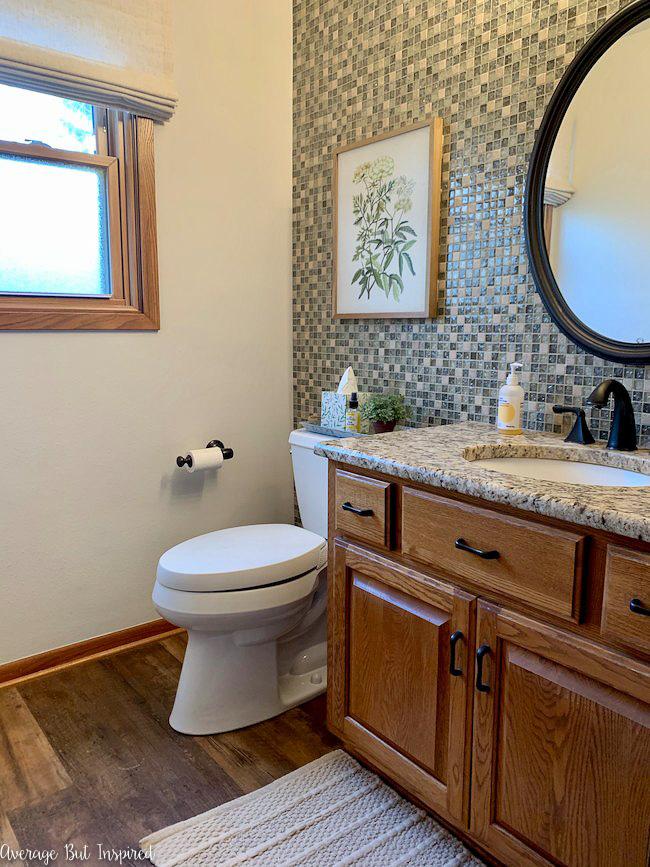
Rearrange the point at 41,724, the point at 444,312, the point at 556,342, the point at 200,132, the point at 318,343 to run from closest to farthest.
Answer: the point at 556,342 → the point at 41,724 → the point at 444,312 → the point at 200,132 → the point at 318,343

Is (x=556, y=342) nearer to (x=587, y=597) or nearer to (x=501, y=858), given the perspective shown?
(x=587, y=597)

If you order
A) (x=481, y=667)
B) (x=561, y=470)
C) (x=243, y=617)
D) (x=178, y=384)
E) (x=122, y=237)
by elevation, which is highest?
(x=122, y=237)

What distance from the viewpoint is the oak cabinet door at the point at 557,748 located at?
1.03 meters

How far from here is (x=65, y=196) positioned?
6.75ft

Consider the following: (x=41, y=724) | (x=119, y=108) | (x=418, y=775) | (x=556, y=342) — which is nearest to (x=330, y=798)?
(x=418, y=775)

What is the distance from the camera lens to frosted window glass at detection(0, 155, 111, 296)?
6.45 feet

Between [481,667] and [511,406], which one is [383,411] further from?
[481,667]

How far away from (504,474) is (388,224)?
116cm

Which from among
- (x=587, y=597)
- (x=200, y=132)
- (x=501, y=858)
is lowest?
(x=501, y=858)

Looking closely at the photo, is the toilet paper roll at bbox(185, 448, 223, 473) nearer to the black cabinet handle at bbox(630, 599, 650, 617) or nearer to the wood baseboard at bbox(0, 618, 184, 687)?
the wood baseboard at bbox(0, 618, 184, 687)

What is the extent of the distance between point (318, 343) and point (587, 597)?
5.24 feet

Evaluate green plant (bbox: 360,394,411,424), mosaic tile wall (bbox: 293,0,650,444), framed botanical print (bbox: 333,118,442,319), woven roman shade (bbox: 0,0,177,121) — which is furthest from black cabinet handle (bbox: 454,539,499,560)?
woven roman shade (bbox: 0,0,177,121)

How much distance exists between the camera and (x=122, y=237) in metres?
2.17

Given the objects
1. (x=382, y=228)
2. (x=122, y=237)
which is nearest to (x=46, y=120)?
(x=122, y=237)
